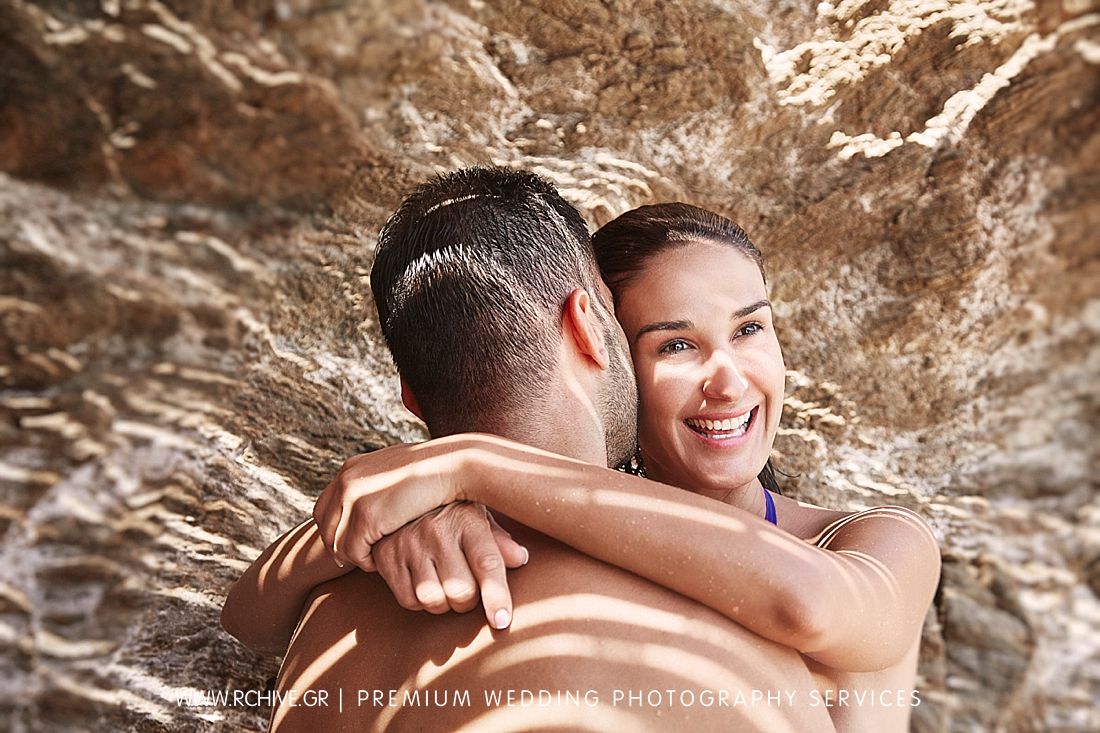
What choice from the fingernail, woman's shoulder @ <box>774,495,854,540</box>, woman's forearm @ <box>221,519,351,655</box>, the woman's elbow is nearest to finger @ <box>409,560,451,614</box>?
the fingernail

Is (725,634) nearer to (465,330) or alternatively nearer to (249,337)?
(465,330)

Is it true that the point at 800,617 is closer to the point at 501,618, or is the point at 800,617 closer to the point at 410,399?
the point at 501,618

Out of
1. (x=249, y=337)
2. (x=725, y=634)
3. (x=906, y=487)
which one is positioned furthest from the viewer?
(x=906, y=487)

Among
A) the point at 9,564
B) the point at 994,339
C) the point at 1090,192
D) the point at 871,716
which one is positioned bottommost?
the point at 9,564

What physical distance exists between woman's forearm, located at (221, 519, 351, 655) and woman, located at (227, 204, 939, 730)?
30 millimetres

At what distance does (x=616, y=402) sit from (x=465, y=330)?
40cm

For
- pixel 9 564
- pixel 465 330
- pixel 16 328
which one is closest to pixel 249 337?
pixel 16 328

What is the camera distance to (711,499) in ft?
7.14

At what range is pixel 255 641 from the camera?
9.20 feet

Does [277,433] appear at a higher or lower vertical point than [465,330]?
lower

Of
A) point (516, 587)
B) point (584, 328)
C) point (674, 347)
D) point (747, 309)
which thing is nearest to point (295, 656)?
point (516, 587)

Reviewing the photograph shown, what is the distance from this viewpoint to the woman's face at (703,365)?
9.44 ft

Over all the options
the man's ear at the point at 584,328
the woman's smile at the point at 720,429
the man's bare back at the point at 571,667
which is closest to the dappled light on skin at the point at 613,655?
the man's bare back at the point at 571,667

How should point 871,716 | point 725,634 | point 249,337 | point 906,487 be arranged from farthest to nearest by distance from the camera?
point 906,487
point 249,337
point 871,716
point 725,634
